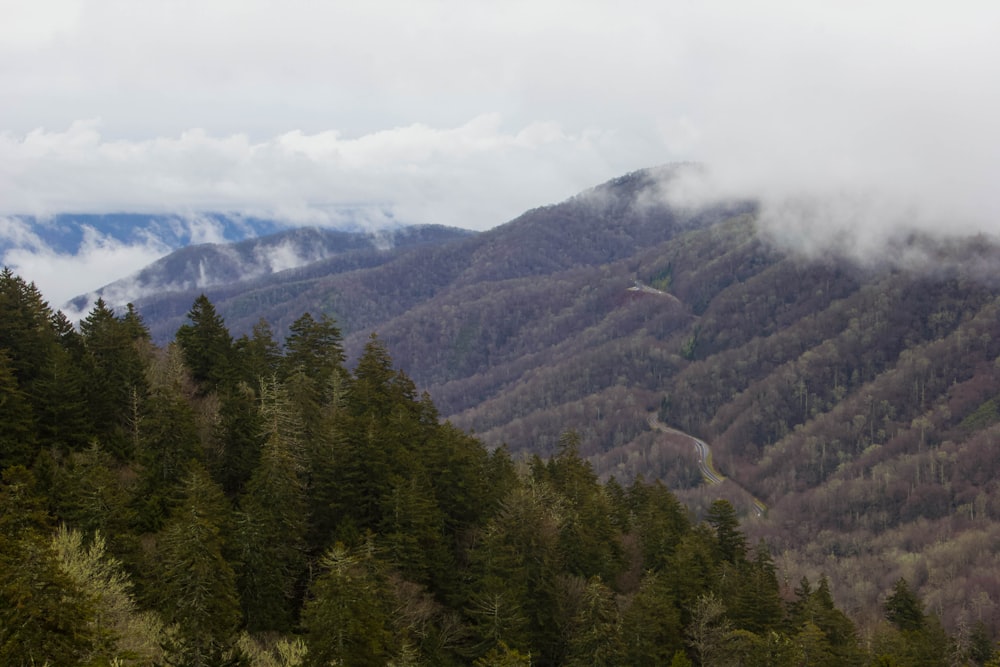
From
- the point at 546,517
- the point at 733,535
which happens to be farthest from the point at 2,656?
the point at 733,535

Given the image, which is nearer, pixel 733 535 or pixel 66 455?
pixel 66 455

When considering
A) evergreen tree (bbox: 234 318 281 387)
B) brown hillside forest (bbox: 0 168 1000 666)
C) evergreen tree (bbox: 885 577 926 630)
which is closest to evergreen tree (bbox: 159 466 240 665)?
brown hillside forest (bbox: 0 168 1000 666)

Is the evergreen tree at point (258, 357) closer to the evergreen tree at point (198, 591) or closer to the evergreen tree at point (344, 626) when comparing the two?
the evergreen tree at point (198, 591)

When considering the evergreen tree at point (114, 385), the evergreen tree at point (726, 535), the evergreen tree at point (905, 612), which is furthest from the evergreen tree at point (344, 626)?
the evergreen tree at point (905, 612)

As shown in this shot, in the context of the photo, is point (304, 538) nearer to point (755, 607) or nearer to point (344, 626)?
point (344, 626)

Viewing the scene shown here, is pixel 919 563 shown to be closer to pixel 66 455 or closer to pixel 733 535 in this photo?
pixel 733 535

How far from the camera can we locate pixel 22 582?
80.4 ft

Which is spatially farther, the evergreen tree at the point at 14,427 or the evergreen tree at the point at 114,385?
A: the evergreen tree at the point at 114,385

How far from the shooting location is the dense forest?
32188 millimetres

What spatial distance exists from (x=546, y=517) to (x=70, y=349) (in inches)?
1670

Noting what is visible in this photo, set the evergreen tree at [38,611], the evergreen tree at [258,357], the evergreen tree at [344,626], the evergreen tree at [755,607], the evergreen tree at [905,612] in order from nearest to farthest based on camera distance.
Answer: the evergreen tree at [38,611]
the evergreen tree at [344,626]
the evergreen tree at [755,607]
the evergreen tree at [258,357]
the evergreen tree at [905,612]

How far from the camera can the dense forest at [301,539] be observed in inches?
1267

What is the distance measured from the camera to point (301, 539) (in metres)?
46.6

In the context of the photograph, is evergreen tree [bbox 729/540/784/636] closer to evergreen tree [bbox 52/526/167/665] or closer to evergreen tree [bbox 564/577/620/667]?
evergreen tree [bbox 564/577/620/667]
